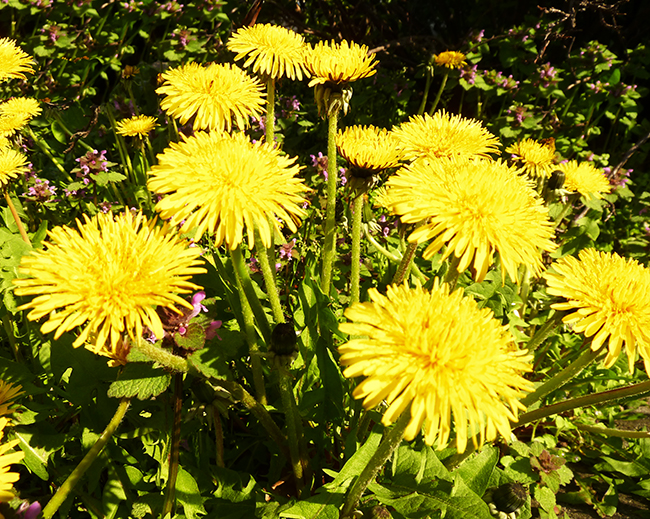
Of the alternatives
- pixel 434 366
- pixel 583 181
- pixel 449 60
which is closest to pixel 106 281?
pixel 434 366

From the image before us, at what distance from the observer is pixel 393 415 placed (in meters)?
0.94

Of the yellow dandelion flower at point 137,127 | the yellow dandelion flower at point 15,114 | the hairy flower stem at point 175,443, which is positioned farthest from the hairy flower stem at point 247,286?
the yellow dandelion flower at point 15,114

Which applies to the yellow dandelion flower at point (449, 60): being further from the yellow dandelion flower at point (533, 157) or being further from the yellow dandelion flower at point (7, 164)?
the yellow dandelion flower at point (7, 164)

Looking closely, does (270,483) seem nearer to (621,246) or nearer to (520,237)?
(520,237)

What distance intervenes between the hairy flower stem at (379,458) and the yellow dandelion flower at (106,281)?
60 centimetres

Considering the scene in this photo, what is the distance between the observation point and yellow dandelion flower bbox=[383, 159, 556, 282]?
3.86 ft

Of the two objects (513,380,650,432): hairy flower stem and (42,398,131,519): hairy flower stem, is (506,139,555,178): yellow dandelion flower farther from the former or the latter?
(42,398,131,519): hairy flower stem

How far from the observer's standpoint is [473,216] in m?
1.23

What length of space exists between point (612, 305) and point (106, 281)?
1405 mm

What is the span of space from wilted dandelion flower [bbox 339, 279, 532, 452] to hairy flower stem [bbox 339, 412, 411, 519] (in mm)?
89

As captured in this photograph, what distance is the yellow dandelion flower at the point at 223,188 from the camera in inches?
47.1

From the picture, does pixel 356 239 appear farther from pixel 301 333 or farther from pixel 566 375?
pixel 566 375

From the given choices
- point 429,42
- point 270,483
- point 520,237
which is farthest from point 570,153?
point 270,483

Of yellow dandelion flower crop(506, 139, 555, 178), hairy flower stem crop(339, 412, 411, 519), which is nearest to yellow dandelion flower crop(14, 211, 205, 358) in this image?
hairy flower stem crop(339, 412, 411, 519)
